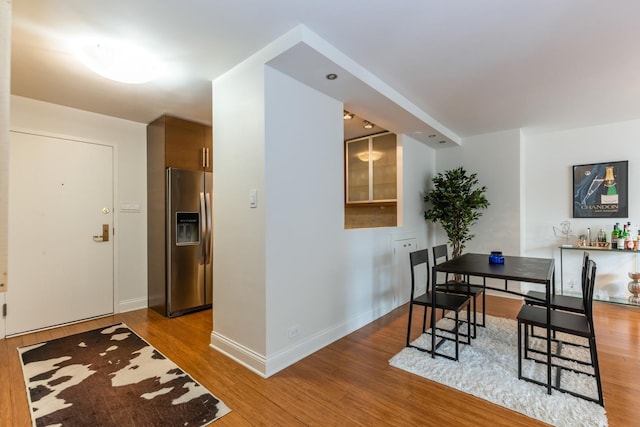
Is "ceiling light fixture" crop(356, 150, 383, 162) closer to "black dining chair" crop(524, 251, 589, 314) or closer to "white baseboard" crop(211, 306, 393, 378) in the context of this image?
"white baseboard" crop(211, 306, 393, 378)

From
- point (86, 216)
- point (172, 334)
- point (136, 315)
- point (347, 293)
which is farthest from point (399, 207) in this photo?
point (86, 216)

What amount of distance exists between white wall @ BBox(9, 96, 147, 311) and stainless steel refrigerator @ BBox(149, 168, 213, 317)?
0.17m

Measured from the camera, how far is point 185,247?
3.59m

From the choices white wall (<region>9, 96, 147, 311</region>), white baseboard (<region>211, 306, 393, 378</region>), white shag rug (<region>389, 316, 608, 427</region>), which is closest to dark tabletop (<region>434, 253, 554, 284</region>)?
white shag rug (<region>389, 316, 608, 427</region>)

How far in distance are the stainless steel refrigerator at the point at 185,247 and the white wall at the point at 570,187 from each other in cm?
463

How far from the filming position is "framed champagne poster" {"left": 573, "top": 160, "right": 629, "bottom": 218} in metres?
3.94

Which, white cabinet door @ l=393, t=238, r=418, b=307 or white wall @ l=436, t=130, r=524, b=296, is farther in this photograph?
white wall @ l=436, t=130, r=524, b=296

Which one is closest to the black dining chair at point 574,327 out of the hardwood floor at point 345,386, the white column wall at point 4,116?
the hardwood floor at point 345,386

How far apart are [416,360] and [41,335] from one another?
3.59 meters

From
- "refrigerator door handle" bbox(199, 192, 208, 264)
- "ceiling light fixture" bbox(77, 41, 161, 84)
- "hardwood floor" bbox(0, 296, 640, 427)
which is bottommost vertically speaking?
"hardwood floor" bbox(0, 296, 640, 427)

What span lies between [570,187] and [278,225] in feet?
14.3

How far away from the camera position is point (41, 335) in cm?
299

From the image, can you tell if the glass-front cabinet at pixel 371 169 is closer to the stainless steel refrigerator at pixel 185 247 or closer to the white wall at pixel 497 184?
the white wall at pixel 497 184

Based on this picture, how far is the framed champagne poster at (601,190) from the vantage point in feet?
12.9
